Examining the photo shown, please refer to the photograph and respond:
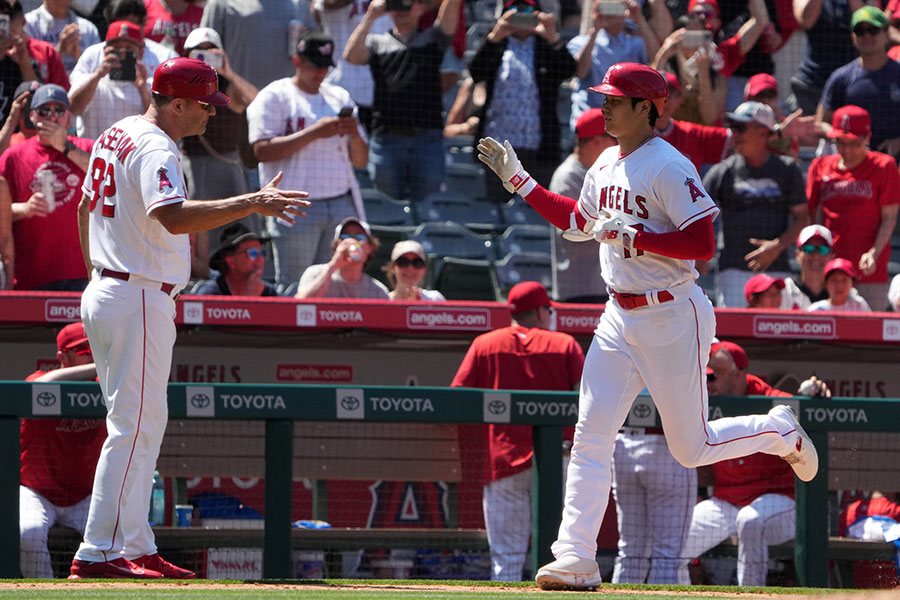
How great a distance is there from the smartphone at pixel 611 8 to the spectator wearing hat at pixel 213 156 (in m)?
2.80

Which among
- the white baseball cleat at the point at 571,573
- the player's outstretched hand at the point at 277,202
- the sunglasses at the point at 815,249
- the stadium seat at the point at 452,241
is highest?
the stadium seat at the point at 452,241

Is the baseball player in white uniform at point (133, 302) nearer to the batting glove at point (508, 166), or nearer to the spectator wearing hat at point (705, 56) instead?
the batting glove at point (508, 166)

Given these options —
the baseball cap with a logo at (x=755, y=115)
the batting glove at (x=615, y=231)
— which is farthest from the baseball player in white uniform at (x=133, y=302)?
the baseball cap with a logo at (x=755, y=115)

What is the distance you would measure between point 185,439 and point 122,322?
1.51m

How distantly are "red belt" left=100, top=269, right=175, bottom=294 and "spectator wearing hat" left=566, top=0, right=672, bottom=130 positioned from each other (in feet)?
16.8

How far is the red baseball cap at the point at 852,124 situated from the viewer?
332 inches

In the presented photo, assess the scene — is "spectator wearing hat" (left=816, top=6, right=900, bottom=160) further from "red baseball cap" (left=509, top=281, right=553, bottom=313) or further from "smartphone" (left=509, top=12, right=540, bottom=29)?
"red baseball cap" (left=509, top=281, right=553, bottom=313)

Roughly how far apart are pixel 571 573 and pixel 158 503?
2205mm

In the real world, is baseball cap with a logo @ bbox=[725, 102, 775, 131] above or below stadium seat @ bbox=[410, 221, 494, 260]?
above

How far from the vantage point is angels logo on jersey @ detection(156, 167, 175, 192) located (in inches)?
175

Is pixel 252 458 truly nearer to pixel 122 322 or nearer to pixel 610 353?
pixel 122 322

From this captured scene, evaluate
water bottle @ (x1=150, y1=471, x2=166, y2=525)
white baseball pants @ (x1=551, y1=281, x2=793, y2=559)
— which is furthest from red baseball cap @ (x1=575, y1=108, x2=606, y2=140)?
water bottle @ (x1=150, y1=471, x2=166, y2=525)

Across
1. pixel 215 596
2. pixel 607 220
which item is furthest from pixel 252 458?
pixel 607 220

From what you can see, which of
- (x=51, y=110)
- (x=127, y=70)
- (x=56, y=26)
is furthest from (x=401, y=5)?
(x=51, y=110)
